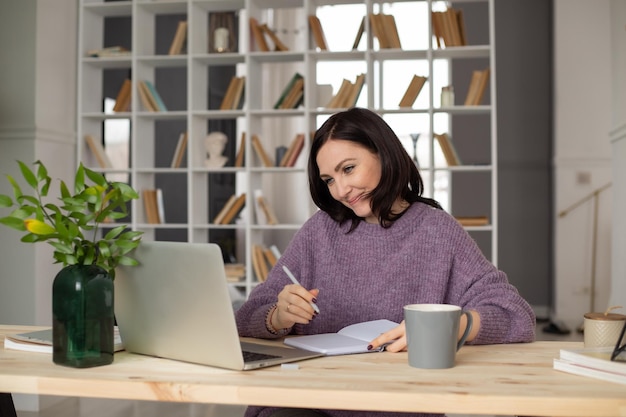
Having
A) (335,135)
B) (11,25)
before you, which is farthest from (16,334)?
(11,25)

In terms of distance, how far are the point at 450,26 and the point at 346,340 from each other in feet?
10.5

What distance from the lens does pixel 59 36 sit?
4.00 m

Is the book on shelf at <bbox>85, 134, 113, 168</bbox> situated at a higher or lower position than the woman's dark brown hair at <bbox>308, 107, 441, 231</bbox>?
higher

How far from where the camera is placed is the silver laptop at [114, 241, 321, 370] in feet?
3.69

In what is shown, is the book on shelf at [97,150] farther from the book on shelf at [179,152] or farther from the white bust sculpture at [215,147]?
the white bust sculpture at [215,147]

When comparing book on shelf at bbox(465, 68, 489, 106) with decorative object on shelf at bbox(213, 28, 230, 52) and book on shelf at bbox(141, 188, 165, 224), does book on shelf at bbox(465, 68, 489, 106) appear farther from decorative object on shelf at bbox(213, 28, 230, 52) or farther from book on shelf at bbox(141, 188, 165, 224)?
book on shelf at bbox(141, 188, 165, 224)

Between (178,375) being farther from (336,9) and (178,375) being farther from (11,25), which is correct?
(336,9)

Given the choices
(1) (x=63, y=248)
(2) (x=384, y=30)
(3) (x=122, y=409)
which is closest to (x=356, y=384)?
(1) (x=63, y=248)

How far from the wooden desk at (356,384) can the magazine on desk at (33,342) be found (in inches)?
2.2

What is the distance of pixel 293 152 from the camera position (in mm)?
4359

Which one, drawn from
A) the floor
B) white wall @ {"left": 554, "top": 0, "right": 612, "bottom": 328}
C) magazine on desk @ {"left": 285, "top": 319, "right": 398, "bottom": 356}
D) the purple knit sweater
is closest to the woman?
the purple knit sweater

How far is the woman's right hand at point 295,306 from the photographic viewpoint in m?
1.42

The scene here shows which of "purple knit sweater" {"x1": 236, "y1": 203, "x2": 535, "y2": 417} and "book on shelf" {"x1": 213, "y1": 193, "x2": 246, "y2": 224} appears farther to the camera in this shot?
"book on shelf" {"x1": 213, "y1": 193, "x2": 246, "y2": 224}

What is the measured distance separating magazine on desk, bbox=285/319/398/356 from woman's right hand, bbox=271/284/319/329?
0.04m
